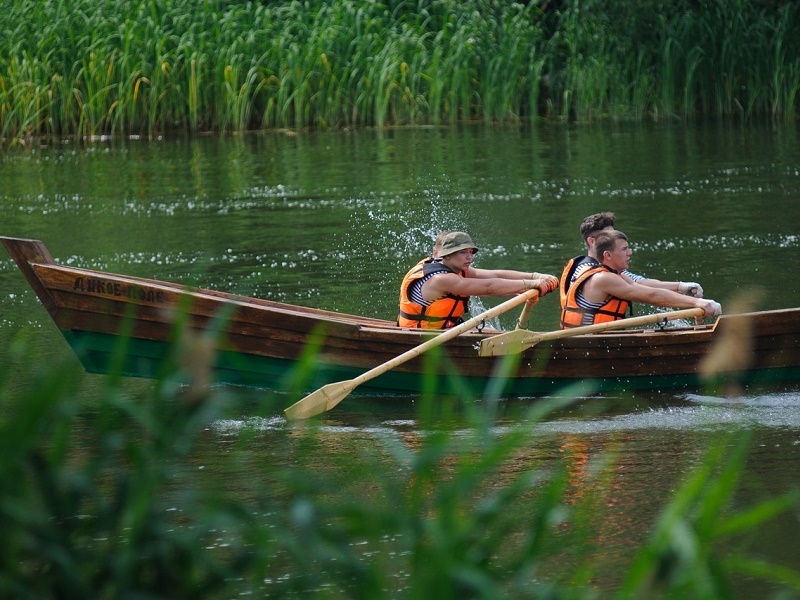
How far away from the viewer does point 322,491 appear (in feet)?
8.94

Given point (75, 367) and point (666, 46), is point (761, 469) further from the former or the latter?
point (666, 46)

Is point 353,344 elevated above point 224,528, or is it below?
below

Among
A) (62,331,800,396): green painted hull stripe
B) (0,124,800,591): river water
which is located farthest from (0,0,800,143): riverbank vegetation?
(62,331,800,396): green painted hull stripe

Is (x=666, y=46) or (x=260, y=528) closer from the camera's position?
(x=260, y=528)

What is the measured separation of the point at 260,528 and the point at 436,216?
12.0 metres

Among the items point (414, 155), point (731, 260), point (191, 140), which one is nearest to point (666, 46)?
point (414, 155)

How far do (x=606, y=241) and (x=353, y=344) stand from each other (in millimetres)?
1706

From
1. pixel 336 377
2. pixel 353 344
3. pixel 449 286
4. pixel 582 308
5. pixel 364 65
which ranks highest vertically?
pixel 364 65

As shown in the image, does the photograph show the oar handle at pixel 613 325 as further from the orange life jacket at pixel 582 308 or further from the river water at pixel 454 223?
the river water at pixel 454 223

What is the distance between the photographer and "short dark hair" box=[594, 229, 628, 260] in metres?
8.09

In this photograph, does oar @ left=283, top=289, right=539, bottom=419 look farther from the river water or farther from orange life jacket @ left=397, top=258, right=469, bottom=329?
orange life jacket @ left=397, top=258, right=469, bottom=329

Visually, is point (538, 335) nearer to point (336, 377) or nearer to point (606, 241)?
point (606, 241)

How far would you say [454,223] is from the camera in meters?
14.3

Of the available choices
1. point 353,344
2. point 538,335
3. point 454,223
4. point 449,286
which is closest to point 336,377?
point 353,344
